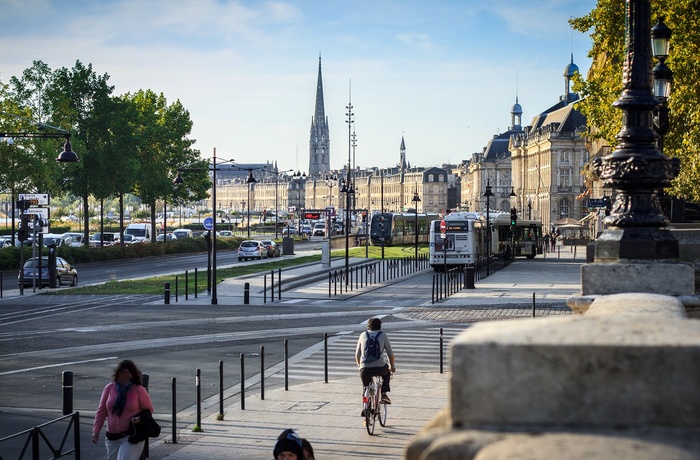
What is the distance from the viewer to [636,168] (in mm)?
9609

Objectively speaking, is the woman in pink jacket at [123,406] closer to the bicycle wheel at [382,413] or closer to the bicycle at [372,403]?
the bicycle at [372,403]

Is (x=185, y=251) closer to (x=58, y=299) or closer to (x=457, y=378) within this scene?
(x=58, y=299)

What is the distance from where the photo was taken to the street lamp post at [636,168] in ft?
31.0

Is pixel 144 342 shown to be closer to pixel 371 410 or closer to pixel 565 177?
pixel 371 410

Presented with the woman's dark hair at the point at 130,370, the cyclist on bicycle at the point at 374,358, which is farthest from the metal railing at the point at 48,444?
the cyclist on bicycle at the point at 374,358

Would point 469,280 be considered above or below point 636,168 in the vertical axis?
below

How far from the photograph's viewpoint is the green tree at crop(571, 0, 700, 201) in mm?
32719

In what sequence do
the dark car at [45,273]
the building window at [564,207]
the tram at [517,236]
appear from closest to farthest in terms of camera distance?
the dark car at [45,273] → the tram at [517,236] → the building window at [564,207]

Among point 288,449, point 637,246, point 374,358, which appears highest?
point 637,246

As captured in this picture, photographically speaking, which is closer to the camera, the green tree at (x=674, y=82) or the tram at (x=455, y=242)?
the green tree at (x=674, y=82)

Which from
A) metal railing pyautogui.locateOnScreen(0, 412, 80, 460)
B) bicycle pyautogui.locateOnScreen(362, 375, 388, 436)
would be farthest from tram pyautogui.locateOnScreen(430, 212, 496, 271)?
metal railing pyautogui.locateOnScreen(0, 412, 80, 460)

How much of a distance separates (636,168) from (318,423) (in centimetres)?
769

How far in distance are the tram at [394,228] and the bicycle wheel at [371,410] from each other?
8144 cm

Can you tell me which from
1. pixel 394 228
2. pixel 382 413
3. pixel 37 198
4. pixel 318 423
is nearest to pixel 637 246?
pixel 382 413
